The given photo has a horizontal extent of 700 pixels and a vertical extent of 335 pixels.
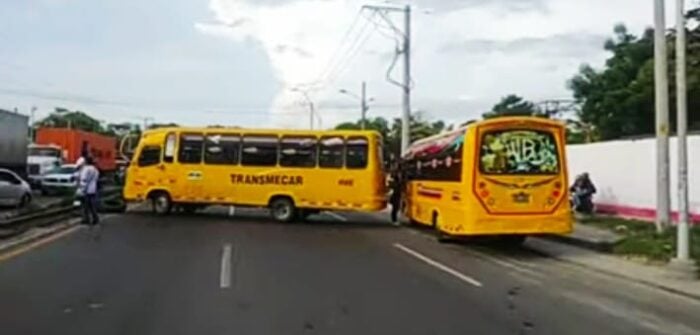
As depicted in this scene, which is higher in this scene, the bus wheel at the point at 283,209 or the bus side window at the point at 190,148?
the bus side window at the point at 190,148

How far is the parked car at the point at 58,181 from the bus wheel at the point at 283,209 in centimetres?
2066

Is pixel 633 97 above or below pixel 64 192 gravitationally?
above

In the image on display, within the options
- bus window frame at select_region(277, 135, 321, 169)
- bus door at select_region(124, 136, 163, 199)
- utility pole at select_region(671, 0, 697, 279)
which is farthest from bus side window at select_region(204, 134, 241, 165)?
utility pole at select_region(671, 0, 697, 279)

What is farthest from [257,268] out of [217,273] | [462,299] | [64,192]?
[64,192]

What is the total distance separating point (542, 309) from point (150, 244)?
1125cm

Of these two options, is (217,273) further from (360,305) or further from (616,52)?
(616,52)

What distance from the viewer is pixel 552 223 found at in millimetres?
21125

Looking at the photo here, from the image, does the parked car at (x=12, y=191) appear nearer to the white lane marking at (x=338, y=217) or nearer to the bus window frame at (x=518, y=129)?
the white lane marking at (x=338, y=217)

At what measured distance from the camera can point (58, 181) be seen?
5169 cm

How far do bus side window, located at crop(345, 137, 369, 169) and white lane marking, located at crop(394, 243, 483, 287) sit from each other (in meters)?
8.81

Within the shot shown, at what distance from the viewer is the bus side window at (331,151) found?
3225 cm

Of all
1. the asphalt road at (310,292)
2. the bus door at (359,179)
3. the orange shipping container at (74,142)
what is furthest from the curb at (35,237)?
the orange shipping container at (74,142)

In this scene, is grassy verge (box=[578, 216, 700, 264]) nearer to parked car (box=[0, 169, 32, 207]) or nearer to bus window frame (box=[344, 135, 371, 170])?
bus window frame (box=[344, 135, 371, 170])

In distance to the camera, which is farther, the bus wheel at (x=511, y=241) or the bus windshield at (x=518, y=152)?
the bus wheel at (x=511, y=241)
